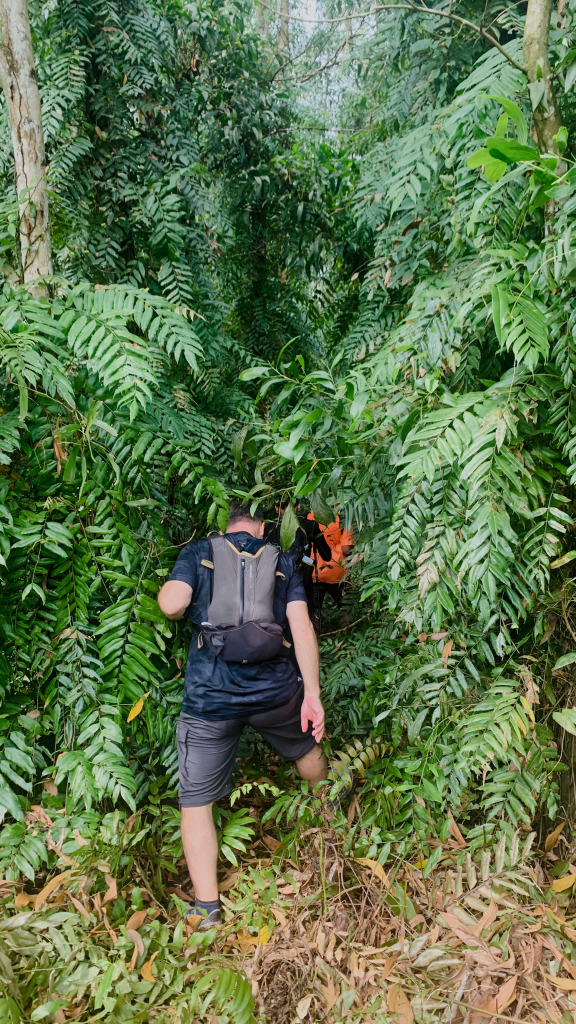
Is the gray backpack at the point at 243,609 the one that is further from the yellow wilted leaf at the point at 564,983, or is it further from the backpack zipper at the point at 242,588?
the yellow wilted leaf at the point at 564,983

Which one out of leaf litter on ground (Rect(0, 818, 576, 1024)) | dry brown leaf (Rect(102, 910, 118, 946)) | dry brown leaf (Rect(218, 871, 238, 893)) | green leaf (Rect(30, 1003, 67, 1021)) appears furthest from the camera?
dry brown leaf (Rect(218, 871, 238, 893))

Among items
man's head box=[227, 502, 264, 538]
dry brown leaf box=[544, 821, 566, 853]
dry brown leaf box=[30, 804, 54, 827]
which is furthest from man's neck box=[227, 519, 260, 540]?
dry brown leaf box=[544, 821, 566, 853]

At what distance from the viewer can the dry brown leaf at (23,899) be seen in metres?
1.94

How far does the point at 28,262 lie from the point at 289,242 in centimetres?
206

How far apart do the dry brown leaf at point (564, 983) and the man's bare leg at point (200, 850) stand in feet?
3.52

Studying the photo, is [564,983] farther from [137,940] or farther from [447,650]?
[137,940]

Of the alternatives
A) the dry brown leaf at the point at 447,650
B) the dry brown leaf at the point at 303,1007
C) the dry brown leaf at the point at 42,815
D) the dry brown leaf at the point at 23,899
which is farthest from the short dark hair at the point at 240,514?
the dry brown leaf at the point at 303,1007

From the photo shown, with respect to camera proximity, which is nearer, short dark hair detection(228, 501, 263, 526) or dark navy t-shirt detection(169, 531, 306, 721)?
dark navy t-shirt detection(169, 531, 306, 721)

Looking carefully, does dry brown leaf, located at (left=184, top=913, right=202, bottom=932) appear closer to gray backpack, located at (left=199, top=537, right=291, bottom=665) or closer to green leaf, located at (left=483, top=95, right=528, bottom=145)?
gray backpack, located at (left=199, top=537, right=291, bottom=665)

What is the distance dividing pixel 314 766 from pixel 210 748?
0.46 m


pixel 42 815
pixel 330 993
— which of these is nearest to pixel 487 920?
pixel 330 993

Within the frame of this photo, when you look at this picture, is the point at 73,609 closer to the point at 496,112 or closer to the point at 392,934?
the point at 392,934

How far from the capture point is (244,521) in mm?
2299

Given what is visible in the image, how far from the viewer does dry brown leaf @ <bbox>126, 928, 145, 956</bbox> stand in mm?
1880
